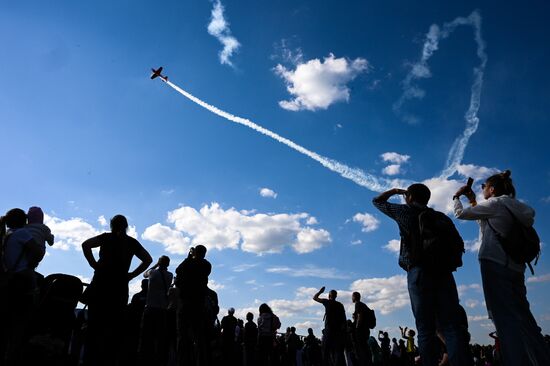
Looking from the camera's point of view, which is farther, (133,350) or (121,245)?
(133,350)

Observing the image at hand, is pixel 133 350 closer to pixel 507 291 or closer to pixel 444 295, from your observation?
pixel 444 295

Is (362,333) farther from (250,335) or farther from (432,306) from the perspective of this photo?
(432,306)

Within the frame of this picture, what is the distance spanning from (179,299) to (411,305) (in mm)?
3752

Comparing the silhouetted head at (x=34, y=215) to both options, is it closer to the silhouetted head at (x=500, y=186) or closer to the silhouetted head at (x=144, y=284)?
the silhouetted head at (x=144, y=284)

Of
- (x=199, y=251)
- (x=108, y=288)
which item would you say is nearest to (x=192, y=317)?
(x=199, y=251)

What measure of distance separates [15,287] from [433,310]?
4791 millimetres

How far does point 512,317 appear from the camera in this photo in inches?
152

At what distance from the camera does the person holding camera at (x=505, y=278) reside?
12.2 ft

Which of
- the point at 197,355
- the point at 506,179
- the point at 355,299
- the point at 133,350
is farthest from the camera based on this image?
the point at 355,299

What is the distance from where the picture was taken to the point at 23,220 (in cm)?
564

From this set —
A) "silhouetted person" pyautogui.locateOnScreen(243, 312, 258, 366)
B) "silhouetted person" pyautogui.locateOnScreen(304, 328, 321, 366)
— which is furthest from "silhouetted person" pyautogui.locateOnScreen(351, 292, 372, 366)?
"silhouetted person" pyautogui.locateOnScreen(304, 328, 321, 366)

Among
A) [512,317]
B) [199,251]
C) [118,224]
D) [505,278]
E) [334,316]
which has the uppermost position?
[199,251]

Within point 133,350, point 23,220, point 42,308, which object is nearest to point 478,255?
point 42,308

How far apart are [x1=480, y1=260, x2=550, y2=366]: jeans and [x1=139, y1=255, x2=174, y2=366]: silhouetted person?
5.53 m
